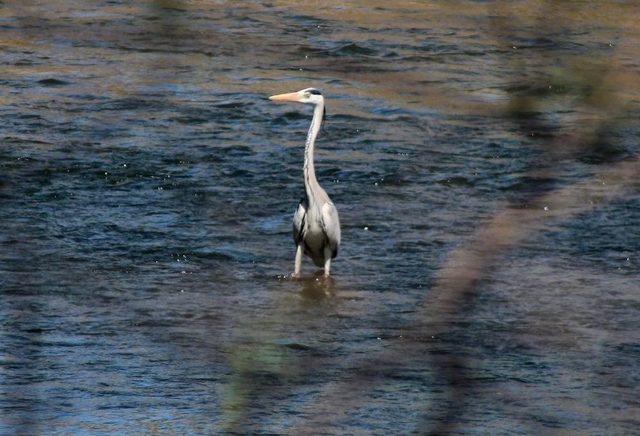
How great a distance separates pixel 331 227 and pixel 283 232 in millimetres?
837

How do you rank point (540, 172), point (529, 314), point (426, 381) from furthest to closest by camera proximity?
1. point (529, 314)
2. point (426, 381)
3. point (540, 172)

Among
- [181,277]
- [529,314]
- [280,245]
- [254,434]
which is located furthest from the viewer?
[280,245]

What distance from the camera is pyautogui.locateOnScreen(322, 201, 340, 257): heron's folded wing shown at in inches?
310

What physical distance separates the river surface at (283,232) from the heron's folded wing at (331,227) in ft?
0.51

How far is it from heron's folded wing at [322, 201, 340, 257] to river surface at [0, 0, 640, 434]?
15 cm

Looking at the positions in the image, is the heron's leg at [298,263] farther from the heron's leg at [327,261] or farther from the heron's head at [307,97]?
the heron's head at [307,97]

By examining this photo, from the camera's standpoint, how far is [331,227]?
7.91 metres

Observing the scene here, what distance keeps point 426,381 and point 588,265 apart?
2355 mm

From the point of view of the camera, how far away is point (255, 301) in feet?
23.8

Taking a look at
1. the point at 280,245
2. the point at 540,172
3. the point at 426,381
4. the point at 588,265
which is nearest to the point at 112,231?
the point at 280,245

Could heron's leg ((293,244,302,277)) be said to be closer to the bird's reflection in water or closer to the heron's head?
the bird's reflection in water

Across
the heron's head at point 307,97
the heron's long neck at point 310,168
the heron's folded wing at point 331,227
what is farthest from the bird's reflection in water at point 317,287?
the heron's head at point 307,97

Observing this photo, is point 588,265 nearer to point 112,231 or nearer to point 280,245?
point 280,245

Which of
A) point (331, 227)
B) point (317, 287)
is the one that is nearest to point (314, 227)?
point (331, 227)
